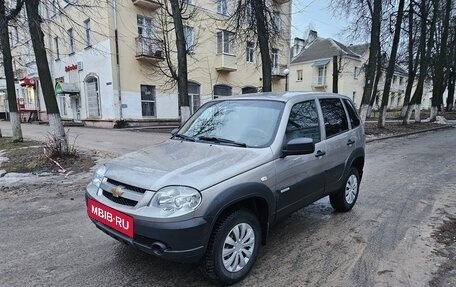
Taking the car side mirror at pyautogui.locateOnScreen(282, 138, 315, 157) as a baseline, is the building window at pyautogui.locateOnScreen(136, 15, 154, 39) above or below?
above

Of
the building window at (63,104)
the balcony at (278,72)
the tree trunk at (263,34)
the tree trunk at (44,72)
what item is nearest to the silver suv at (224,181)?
the tree trunk at (44,72)

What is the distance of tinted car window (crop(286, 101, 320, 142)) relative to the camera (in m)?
3.64

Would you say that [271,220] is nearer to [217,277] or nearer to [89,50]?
[217,277]

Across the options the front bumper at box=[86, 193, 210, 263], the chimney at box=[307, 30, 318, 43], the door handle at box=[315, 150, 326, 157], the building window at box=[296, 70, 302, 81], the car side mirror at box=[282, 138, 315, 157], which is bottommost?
the front bumper at box=[86, 193, 210, 263]

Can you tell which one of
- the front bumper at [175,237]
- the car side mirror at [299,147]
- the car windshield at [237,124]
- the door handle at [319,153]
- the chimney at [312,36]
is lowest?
the front bumper at [175,237]

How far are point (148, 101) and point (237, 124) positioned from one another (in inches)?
755

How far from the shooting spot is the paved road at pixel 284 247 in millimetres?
3078

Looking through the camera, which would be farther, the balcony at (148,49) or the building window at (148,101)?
the building window at (148,101)

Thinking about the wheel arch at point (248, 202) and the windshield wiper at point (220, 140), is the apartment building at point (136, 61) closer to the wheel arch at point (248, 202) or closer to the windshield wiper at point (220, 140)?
the windshield wiper at point (220, 140)

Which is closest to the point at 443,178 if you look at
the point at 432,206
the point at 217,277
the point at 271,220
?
the point at 432,206

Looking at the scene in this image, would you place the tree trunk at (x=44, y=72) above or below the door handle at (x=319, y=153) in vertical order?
above

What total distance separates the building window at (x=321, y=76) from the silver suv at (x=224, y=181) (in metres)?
39.1

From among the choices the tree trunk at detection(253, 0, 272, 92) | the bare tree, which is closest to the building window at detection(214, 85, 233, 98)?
the bare tree

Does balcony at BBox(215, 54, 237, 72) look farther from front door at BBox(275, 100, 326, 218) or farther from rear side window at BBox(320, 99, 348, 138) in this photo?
front door at BBox(275, 100, 326, 218)
